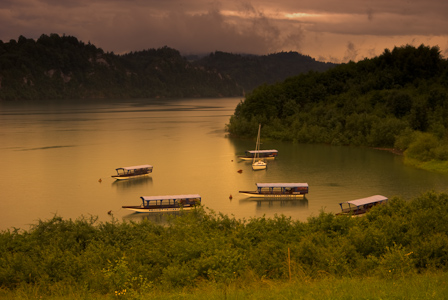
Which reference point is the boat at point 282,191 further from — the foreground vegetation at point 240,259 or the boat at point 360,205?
the foreground vegetation at point 240,259

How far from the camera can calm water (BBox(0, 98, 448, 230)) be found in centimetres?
3744

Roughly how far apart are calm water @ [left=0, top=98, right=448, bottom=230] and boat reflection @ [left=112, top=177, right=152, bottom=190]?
9 cm

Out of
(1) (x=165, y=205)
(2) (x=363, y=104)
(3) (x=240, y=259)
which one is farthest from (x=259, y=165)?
(3) (x=240, y=259)

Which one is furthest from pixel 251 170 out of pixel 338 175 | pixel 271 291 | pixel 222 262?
pixel 271 291

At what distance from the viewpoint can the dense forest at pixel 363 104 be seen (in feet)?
219

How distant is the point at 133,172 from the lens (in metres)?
49.6

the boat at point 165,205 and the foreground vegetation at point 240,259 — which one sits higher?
the foreground vegetation at point 240,259

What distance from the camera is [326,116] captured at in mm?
74812

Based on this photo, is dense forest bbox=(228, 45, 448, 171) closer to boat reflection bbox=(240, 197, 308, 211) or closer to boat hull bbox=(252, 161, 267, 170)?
boat hull bbox=(252, 161, 267, 170)

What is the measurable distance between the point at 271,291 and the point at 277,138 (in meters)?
61.8

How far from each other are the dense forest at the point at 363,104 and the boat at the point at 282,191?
20802 mm

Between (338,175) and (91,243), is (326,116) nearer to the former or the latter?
(338,175)

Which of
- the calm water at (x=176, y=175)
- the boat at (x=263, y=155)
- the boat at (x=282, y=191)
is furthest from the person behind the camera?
the boat at (x=263, y=155)

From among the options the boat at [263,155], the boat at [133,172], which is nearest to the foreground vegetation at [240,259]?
the boat at [133,172]
